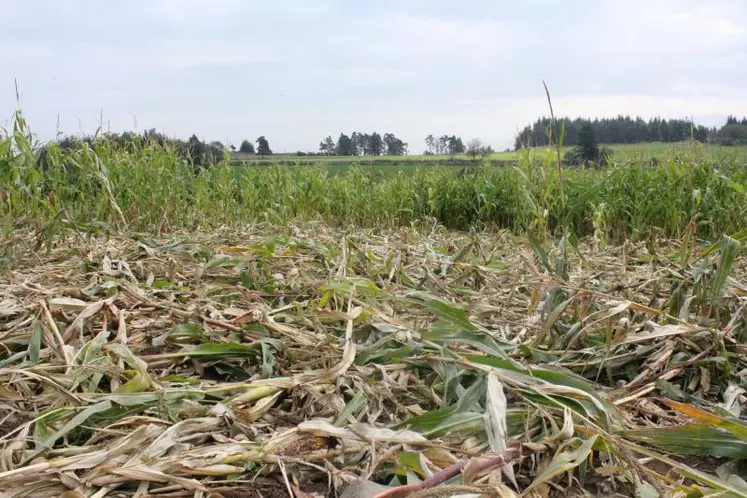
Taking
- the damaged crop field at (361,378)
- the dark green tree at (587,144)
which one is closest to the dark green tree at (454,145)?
the dark green tree at (587,144)

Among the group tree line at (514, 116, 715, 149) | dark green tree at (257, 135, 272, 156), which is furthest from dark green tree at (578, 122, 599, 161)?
dark green tree at (257, 135, 272, 156)

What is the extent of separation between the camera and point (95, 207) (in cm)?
422

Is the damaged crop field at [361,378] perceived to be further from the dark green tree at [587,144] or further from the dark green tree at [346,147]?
the dark green tree at [346,147]

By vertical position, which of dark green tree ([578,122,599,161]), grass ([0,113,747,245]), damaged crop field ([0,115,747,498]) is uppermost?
dark green tree ([578,122,599,161])

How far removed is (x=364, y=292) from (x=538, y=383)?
28.9 inches

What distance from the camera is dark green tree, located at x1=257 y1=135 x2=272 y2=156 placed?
957 centimetres

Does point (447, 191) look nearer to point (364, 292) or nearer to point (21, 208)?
point (21, 208)

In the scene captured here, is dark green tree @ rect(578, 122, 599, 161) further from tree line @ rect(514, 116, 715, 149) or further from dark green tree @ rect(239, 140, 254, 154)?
dark green tree @ rect(239, 140, 254, 154)

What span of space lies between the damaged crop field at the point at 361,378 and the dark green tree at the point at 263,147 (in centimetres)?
720

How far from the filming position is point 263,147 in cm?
1012

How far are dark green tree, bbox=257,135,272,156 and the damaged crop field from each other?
23.6 feet

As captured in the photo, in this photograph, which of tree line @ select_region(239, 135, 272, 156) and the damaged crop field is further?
tree line @ select_region(239, 135, 272, 156)

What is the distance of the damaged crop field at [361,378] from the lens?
2.97ft

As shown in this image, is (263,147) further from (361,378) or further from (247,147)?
(361,378)
